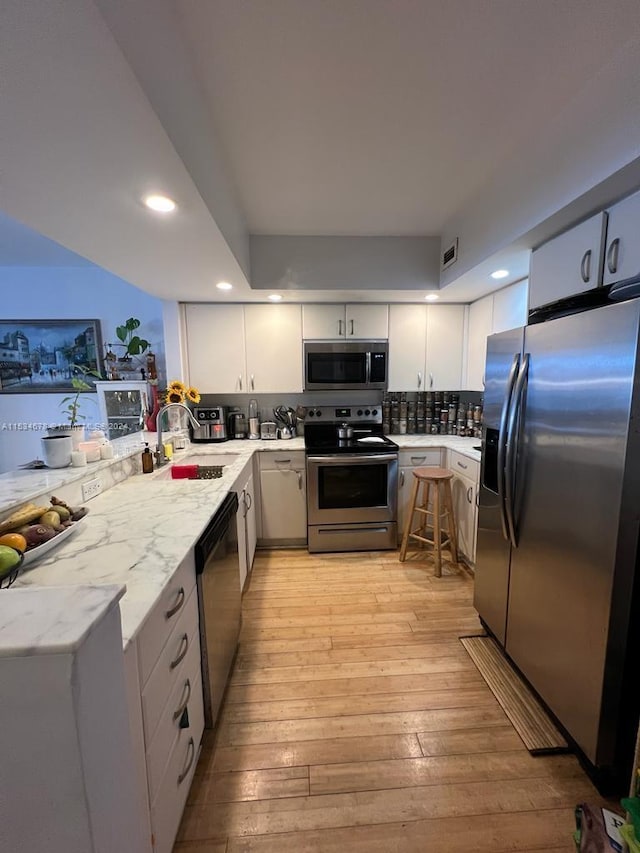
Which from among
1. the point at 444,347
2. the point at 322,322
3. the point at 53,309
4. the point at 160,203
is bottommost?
the point at 444,347

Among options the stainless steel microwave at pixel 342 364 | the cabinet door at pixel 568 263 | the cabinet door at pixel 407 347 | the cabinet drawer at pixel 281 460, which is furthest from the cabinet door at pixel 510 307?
the cabinet drawer at pixel 281 460

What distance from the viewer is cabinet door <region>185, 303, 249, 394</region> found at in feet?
9.86

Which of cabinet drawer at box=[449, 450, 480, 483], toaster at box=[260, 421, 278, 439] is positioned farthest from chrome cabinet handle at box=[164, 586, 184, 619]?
toaster at box=[260, 421, 278, 439]

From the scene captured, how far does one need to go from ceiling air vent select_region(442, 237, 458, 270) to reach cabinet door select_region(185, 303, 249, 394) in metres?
1.73

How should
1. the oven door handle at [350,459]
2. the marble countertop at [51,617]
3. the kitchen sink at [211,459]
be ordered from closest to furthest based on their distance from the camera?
the marble countertop at [51,617]
the kitchen sink at [211,459]
the oven door handle at [350,459]

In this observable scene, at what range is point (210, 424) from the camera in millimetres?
3051

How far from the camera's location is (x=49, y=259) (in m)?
3.27

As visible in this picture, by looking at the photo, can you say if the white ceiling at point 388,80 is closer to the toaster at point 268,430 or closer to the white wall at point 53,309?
the toaster at point 268,430

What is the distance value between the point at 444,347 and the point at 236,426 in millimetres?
2092

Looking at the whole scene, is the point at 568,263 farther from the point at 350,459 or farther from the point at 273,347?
→ the point at 273,347

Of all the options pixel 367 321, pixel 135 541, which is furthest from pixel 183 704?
pixel 367 321

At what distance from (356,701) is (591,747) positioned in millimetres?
890

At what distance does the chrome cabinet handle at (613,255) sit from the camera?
1.33 m

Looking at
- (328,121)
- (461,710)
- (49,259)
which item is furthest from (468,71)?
(49,259)
